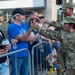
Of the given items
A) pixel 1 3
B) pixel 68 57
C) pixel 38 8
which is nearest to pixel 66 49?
pixel 68 57

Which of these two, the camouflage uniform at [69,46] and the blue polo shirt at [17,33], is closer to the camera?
the camouflage uniform at [69,46]

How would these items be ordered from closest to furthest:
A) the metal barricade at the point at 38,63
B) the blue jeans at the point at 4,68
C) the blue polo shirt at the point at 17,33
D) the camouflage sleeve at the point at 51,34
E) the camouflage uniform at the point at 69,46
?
the blue jeans at the point at 4,68 < the camouflage uniform at the point at 69,46 < the blue polo shirt at the point at 17,33 < the camouflage sleeve at the point at 51,34 < the metal barricade at the point at 38,63

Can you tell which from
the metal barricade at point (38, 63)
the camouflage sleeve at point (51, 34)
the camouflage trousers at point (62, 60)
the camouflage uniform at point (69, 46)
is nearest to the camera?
the camouflage uniform at point (69, 46)

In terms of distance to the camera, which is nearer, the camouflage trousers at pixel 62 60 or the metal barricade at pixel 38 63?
the camouflage trousers at pixel 62 60

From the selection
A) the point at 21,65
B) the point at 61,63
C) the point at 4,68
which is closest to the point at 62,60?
the point at 61,63

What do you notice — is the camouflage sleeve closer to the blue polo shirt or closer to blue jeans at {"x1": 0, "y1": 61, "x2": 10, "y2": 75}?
the blue polo shirt

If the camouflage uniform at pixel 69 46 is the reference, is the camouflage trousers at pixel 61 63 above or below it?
below

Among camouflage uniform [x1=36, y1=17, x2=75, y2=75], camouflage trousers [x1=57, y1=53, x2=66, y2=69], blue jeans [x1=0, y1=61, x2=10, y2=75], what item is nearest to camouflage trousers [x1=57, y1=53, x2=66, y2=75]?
camouflage trousers [x1=57, y1=53, x2=66, y2=69]

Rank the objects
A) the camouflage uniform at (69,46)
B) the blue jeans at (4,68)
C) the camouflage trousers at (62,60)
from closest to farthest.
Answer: the blue jeans at (4,68) → the camouflage uniform at (69,46) → the camouflage trousers at (62,60)

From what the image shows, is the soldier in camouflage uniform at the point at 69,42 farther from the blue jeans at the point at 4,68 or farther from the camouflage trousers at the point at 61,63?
the blue jeans at the point at 4,68

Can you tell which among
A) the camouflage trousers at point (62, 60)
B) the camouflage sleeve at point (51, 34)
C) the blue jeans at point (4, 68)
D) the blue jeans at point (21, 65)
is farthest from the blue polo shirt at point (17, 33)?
the camouflage trousers at point (62, 60)

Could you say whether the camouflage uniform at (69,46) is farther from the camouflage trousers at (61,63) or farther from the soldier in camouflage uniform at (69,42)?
the camouflage trousers at (61,63)

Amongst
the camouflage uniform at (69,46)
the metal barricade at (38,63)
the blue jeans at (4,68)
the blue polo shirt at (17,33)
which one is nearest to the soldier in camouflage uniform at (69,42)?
the camouflage uniform at (69,46)

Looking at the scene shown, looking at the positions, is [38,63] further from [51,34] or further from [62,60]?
[51,34]
